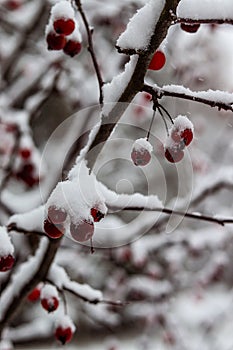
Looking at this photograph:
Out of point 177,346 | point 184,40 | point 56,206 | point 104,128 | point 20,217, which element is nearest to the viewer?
point 56,206

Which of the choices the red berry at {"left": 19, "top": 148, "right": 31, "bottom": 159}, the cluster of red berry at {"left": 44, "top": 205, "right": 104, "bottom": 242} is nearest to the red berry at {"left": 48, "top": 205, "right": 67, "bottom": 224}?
the cluster of red berry at {"left": 44, "top": 205, "right": 104, "bottom": 242}

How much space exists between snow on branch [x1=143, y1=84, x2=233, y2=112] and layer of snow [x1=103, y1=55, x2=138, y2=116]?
57mm

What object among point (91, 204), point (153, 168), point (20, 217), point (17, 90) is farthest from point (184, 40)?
point (153, 168)

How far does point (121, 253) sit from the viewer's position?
3887mm

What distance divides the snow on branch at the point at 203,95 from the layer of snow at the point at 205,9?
0.56 feet

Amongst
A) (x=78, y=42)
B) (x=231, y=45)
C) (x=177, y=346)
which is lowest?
(x=177, y=346)

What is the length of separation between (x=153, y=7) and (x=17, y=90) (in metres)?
2.83

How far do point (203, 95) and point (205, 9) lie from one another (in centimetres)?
19

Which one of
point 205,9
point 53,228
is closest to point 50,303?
point 53,228

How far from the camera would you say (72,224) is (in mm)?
1070

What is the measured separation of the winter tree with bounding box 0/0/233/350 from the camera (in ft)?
3.66

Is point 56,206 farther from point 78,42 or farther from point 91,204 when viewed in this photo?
point 78,42

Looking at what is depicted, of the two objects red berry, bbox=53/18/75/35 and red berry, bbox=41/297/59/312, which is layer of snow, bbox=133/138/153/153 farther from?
red berry, bbox=41/297/59/312

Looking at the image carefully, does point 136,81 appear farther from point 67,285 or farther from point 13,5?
point 13,5
